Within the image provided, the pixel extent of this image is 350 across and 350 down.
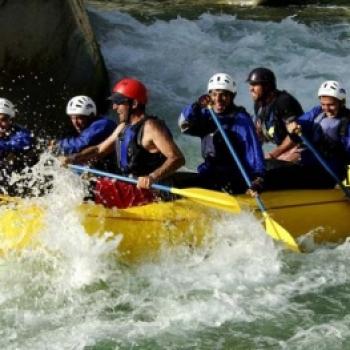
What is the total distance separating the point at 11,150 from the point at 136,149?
133cm

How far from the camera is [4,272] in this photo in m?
6.18

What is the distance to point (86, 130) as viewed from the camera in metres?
6.86

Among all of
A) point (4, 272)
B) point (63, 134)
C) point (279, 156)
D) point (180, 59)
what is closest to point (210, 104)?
point (279, 156)

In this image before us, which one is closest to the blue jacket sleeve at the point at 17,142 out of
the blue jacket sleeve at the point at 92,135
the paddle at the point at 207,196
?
the blue jacket sleeve at the point at 92,135

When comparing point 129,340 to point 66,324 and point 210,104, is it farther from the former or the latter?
point 210,104

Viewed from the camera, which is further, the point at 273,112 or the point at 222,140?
the point at 273,112

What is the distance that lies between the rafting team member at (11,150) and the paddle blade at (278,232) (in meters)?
2.23

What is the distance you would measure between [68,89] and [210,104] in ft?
14.2

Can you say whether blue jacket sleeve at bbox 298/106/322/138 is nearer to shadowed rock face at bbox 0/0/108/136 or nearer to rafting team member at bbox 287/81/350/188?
rafting team member at bbox 287/81/350/188

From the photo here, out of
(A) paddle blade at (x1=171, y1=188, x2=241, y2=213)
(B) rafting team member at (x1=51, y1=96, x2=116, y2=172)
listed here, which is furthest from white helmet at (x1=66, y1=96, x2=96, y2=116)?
(A) paddle blade at (x1=171, y1=188, x2=241, y2=213)

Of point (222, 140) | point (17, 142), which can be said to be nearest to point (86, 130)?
point (17, 142)

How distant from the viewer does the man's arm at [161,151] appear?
612 centimetres

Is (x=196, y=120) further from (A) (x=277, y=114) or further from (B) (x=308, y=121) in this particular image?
(B) (x=308, y=121)

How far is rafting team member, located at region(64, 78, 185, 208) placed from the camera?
6.14m
